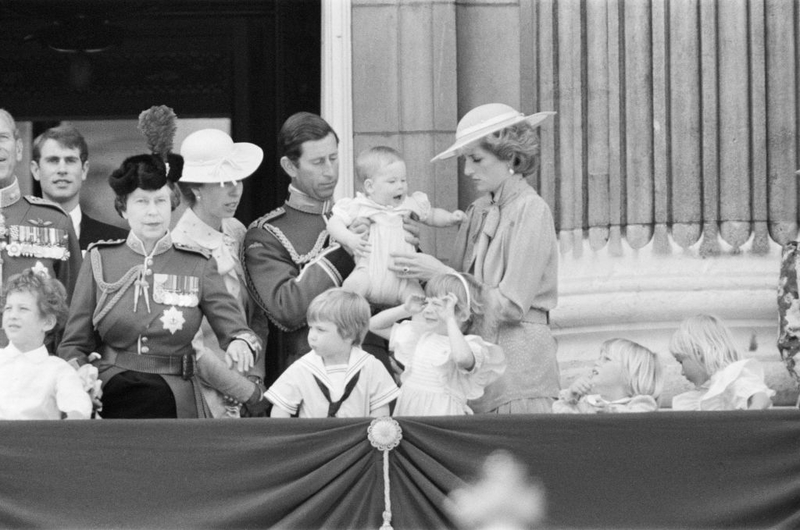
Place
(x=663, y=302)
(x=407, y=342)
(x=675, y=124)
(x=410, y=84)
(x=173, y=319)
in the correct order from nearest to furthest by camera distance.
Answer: (x=407, y=342)
(x=173, y=319)
(x=663, y=302)
(x=675, y=124)
(x=410, y=84)

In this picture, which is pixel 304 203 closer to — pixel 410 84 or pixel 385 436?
pixel 410 84

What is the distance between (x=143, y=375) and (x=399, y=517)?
4.15 ft

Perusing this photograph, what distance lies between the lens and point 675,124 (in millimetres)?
10117

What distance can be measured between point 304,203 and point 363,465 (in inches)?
67.4

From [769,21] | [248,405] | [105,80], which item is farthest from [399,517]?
[105,80]

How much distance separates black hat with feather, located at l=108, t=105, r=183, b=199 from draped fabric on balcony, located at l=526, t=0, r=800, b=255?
2289mm

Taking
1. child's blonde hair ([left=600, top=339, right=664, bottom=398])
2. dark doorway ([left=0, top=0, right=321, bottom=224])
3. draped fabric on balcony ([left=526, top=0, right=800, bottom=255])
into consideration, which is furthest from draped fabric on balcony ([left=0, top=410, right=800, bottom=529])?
dark doorway ([left=0, top=0, right=321, bottom=224])

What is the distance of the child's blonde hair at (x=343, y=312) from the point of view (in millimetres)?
7961

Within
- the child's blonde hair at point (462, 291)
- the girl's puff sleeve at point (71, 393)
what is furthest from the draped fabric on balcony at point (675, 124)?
the girl's puff sleeve at point (71, 393)

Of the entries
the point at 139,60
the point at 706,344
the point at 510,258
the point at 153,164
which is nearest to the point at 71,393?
the point at 153,164

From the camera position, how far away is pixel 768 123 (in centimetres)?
1011

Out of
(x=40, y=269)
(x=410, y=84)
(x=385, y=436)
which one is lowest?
(x=385, y=436)

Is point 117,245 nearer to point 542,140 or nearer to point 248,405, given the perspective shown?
point 248,405

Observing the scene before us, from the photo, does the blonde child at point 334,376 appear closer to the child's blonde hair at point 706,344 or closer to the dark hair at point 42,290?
the dark hair at point 42,290
